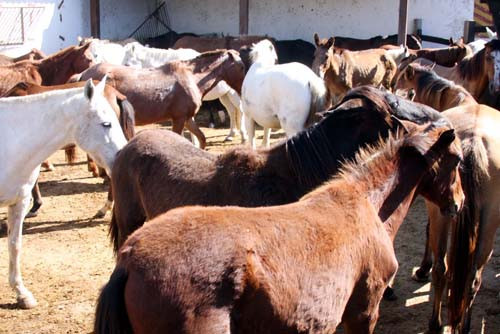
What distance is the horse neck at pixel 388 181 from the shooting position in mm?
2975

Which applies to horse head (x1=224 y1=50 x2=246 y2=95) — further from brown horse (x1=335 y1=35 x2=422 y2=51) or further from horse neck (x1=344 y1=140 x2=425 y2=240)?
brown horse (x1=335 y1=35 x2=422 y2=51)

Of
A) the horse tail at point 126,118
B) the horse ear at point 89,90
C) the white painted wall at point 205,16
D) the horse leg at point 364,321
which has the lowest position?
the horse leg at point 364,321

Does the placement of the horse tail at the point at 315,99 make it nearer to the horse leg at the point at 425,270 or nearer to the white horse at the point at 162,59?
the horse leg at the point at 425,270

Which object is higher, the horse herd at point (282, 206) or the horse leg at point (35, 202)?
the horse herd at point (282, 206)

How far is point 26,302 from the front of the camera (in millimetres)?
4664

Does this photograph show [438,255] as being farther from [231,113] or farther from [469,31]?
[469,31]

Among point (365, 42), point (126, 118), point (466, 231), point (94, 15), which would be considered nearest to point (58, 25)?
point (94, 15)

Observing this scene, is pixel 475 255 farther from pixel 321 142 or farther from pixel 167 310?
pixel 167 310

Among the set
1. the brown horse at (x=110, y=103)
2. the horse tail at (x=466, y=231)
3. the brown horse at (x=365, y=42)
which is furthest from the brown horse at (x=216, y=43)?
the horse tail at (x=466, y=231)

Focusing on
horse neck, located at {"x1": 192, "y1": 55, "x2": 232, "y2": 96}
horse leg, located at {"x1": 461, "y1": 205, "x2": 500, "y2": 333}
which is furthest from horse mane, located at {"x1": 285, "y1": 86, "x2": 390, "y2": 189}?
horse neck, located at {"x1": 192, "y1": 55, "x2": 232, "y2": 96}

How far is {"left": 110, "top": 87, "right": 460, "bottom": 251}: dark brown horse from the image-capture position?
3.46 meters

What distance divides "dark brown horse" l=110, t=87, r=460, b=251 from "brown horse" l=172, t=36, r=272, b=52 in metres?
11.3

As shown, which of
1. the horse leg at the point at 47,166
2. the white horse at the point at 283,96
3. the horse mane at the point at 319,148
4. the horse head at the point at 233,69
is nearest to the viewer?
the horse mane at the point at 319,148

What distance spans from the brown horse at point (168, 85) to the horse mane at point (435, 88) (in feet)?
11.0
